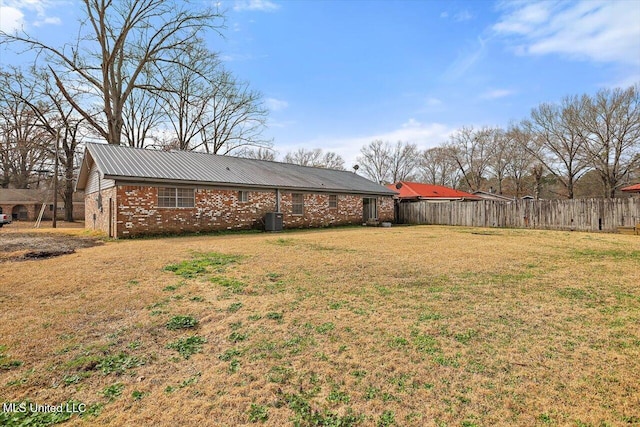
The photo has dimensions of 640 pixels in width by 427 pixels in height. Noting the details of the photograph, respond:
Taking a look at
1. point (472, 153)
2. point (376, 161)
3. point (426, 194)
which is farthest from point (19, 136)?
point (472, 153)

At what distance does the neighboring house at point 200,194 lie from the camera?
38.4ft

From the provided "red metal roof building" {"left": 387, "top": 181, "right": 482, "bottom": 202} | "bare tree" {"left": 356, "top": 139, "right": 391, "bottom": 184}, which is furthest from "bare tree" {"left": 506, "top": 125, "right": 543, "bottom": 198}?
"bare tree" {"left": 356, "top": 139, "right": 391, "bottom": 184}

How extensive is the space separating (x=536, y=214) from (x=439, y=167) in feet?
96.0

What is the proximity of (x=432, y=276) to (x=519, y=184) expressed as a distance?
40042 mm

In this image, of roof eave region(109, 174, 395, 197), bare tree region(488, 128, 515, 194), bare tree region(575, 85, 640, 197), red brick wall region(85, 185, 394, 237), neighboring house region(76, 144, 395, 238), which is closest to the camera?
roof eave region(109, 174, 395, 197)

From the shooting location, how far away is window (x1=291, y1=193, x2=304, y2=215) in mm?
16367

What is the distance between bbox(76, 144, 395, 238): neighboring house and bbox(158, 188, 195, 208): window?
4cm

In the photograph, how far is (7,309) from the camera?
3.86 metres

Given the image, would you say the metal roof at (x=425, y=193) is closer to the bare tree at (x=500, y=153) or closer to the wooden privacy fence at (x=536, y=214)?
the wooden privacy fence at (x=536, y=214)

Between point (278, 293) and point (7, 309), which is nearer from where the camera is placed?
point (7, 309)

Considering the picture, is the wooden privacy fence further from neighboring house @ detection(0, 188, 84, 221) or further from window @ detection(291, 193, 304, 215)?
neighboring house @ detection(0, 188, 84, 221)

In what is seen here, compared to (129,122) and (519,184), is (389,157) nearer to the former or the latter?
(519,184)

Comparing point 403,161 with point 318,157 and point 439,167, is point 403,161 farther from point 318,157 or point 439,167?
point 318,157

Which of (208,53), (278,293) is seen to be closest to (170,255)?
(278,293)
